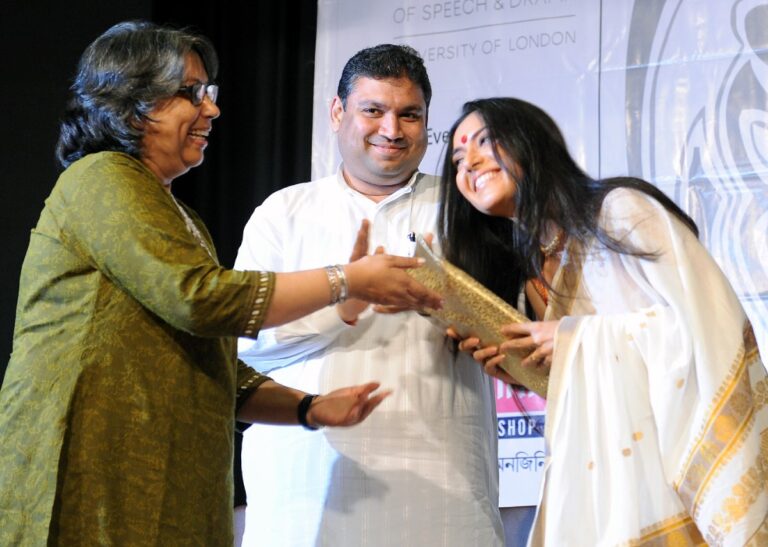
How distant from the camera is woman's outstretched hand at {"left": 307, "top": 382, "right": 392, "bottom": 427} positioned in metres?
2.52

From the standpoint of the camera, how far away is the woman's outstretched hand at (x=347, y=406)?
8.28 ft

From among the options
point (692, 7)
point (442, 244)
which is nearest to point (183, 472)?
point (442, 244)

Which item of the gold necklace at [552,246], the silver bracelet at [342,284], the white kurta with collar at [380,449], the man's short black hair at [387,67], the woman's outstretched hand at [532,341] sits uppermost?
the man's short black hair at [387,67]

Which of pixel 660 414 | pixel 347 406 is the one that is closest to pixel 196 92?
pixel 347 406

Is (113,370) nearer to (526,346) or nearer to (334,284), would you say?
(334,284)

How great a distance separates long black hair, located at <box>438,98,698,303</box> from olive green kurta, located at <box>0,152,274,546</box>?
0.79 m

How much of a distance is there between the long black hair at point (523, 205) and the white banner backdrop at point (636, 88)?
3.46 feet

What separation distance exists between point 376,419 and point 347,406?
1.11 feet

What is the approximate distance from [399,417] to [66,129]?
109 cm

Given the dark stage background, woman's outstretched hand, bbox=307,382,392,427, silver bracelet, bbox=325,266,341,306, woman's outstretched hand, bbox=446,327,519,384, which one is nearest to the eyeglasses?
silver bracelet, bbox=325,266,341,306

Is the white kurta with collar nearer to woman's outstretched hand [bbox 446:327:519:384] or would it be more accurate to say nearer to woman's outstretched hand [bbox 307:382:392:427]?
woman's outstretched hand [bbox 446:327:519:384]

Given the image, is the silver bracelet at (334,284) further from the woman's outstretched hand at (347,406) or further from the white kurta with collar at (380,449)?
the white kurta with collar at (380,449)

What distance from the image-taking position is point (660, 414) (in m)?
2.32

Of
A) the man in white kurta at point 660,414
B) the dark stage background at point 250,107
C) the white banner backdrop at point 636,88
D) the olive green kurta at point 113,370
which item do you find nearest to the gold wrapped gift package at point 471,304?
the man in white kurta at point 660,414
